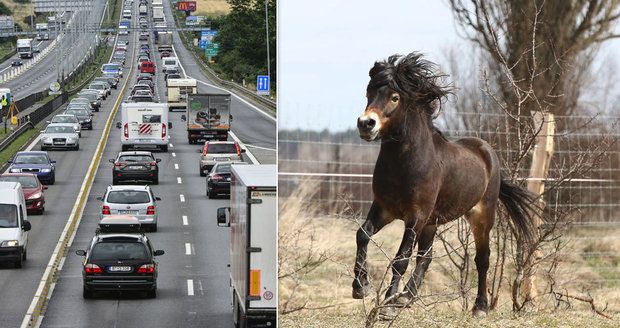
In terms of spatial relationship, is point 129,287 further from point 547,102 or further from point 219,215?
point 547,102

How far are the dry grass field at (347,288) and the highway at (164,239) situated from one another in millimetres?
5389

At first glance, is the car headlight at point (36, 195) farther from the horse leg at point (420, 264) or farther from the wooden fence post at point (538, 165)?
the horse leg at point (420, 264)

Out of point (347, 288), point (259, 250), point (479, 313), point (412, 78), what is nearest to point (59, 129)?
point (259, 250)

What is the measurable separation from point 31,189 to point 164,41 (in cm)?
347

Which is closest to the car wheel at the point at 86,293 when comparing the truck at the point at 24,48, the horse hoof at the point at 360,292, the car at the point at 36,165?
the car at the point at 36,165

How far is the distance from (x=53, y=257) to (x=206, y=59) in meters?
4.06

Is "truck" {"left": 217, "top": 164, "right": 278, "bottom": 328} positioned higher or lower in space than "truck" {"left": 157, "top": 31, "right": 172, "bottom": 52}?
lower

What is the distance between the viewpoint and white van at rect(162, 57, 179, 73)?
23875 mm

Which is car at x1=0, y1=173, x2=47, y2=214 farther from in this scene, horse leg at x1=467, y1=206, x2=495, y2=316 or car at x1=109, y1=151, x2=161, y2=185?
horse leg at x1=467, y1=206, x2=495, y2=316

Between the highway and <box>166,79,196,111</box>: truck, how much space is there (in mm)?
206

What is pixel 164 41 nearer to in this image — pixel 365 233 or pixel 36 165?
pixel 36 165

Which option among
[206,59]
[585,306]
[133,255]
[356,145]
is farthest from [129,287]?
[356,145]

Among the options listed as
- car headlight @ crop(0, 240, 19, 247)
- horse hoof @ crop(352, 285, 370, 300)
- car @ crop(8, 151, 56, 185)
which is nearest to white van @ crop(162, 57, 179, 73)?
car @ crop(8, 151, 56, 185)

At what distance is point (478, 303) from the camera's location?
45.0ft
